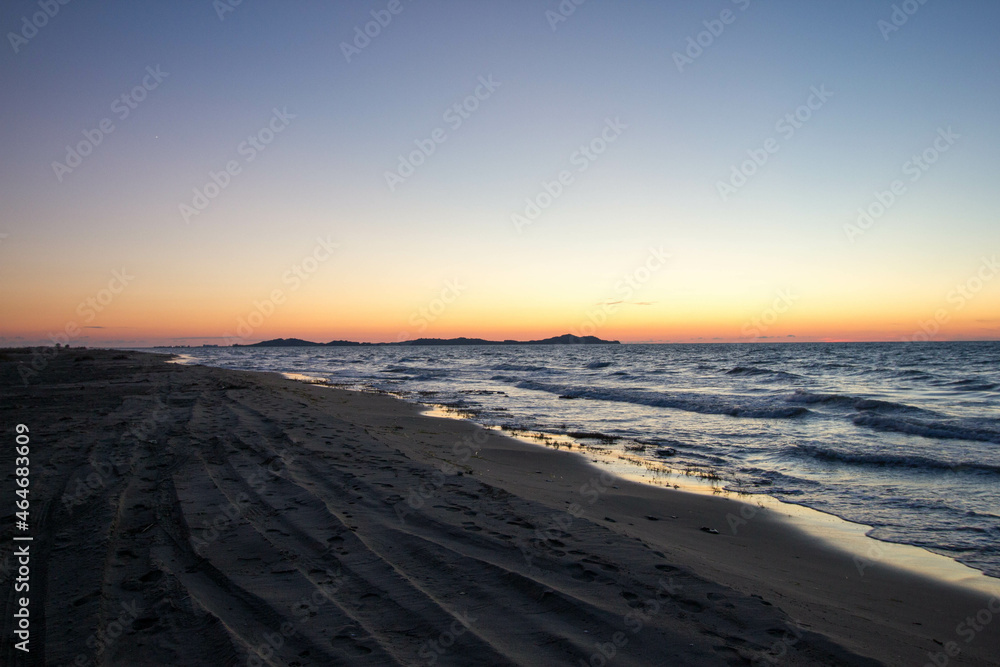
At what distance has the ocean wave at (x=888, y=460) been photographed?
12172 millimetres

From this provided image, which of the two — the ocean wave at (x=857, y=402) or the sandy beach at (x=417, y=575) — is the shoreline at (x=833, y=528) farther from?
the ocean wave at (x=857, y=402)

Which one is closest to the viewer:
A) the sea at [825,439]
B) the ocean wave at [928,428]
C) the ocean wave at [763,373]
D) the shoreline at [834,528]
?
the shoreline at [834,528]

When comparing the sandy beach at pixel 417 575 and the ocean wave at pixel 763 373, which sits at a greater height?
the ocean wave at pixel 763 373

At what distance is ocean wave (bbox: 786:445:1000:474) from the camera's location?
12.2 m

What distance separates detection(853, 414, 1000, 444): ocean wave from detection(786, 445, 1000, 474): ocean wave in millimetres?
4450

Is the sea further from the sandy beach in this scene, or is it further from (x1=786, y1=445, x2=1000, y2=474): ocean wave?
the sandy beach

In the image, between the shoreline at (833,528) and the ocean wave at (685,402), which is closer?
the shoreline at (833,528)

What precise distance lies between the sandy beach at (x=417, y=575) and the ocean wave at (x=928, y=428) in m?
12.0

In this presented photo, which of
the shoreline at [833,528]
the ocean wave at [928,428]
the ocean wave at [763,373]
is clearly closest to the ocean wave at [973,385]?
the ocean wave at [763,373]

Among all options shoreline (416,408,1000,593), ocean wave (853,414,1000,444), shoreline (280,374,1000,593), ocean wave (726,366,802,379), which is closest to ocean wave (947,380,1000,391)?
ocean wave (726,366,802,379)

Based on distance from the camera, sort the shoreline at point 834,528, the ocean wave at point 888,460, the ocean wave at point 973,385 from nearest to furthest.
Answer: the shoreline at point 834,528
the ocean wave at point 888,460
the ocean wave at point 973,385

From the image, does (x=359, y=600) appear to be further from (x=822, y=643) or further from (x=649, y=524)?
(x=649, y=524)

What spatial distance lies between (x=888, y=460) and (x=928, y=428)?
227 inches

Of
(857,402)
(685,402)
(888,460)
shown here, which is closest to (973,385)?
(857,402)
